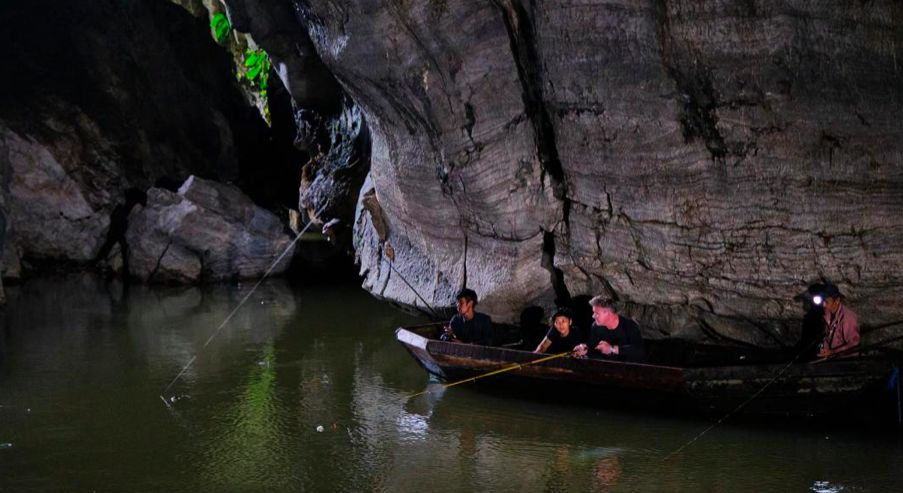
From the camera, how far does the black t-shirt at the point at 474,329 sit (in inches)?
393

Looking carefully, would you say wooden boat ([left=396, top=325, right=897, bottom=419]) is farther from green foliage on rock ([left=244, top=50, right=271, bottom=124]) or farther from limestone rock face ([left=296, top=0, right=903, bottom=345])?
green foliage on rock ([left=244, top=50, right=271, bottom=124])

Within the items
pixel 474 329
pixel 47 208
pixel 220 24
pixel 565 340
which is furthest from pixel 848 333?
pixel 220 24

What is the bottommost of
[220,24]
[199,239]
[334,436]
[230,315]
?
[334,436]

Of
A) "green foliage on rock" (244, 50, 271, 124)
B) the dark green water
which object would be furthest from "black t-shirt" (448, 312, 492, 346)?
"green foliage on rock" (244, 50, 271, 124)

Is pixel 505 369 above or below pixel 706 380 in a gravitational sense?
below

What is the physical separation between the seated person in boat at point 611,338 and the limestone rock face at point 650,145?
1.64 m

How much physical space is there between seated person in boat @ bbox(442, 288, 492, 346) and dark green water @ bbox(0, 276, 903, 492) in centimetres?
69

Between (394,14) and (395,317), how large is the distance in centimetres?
578

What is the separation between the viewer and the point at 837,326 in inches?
336

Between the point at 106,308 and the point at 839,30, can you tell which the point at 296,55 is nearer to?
the point at 106,308

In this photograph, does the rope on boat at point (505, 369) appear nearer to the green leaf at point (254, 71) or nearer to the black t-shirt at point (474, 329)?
the black t-shirt at point (474, 329)

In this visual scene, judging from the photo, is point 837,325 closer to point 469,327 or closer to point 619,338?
point 619,338

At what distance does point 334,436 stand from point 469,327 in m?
2.44

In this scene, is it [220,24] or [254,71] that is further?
[220,24]
